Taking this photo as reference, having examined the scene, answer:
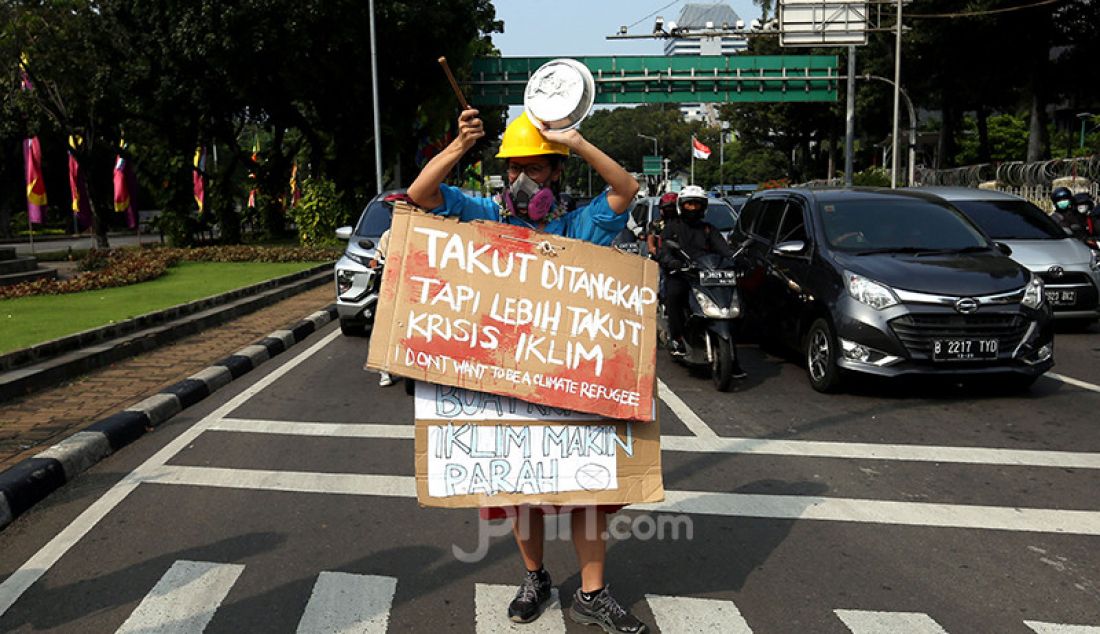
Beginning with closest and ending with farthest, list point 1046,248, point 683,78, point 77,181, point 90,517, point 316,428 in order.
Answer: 1. point 90,517
2. point 316,428
3. point 1046,248
4. point 77,181
5. point 683,78

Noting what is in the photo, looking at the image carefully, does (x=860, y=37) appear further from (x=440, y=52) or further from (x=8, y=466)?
(x=8, y=466)

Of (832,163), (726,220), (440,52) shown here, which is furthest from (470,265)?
(832,163)

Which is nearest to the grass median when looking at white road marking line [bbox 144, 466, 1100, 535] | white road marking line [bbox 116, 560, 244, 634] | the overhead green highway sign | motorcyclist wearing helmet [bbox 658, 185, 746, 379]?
white road marking line [bbox 144, 466, 1100, 535]

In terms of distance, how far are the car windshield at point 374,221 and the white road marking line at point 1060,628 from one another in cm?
930

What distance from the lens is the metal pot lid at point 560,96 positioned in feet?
10.7

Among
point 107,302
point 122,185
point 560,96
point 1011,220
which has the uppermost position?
point 122,185

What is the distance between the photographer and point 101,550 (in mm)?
4559

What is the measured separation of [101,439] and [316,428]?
1.40 meters

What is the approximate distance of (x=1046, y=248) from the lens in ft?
37.0

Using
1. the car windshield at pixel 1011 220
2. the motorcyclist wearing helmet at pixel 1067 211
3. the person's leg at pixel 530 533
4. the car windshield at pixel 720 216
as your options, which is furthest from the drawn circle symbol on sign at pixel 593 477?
the motorcyclist wearing helmet at pixel 1067 211

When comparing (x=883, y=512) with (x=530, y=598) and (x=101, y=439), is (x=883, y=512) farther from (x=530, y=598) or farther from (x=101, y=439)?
(x=101, y=439)

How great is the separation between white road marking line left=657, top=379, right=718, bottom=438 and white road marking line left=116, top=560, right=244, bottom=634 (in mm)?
2969

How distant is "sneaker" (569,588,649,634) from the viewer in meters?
3.55

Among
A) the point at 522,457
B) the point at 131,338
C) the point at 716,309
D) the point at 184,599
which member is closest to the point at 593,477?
the point at 522,457
